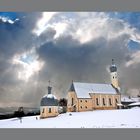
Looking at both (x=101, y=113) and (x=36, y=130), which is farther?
(x=101, y=113)

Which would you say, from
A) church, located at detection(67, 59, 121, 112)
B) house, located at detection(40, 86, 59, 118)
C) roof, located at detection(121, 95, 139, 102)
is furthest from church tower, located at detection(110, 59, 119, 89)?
house, located at detection(40, 86, 59, 118)

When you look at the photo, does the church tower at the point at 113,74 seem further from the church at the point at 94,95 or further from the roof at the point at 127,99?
the roof at the point at 127,99

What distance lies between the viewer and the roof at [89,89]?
7.99 metres

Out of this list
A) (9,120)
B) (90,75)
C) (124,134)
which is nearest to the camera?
(124,134)

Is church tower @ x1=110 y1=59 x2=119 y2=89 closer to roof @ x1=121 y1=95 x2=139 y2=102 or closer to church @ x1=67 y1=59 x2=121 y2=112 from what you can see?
church @ x1=67 y1=59 x2=121 y2=112

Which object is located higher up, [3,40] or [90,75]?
[3,40]

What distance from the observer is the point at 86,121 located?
7.57 m

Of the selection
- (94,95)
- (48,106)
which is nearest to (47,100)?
(48,106)

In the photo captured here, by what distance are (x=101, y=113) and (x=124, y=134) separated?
0.96m

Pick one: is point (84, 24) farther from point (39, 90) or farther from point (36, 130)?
point (36, 130)

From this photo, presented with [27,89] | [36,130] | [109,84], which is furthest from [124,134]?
[27,89]

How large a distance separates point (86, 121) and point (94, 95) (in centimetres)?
90

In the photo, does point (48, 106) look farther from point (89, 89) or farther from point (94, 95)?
point (94, 95)

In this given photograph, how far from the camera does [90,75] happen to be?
8.12m
